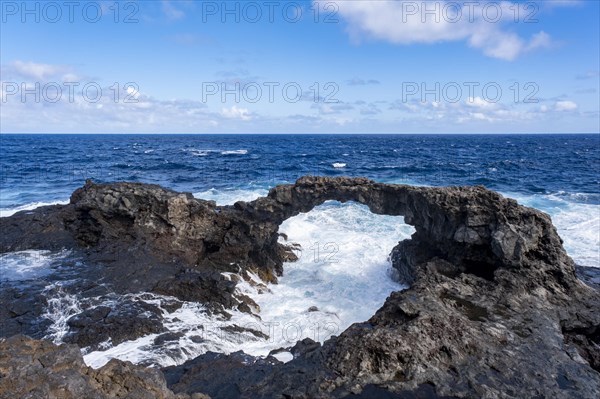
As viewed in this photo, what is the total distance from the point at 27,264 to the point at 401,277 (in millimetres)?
16457

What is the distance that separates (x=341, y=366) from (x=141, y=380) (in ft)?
13.4

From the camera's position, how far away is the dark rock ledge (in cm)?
852

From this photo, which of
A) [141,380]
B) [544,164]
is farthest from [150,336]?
[544,164]

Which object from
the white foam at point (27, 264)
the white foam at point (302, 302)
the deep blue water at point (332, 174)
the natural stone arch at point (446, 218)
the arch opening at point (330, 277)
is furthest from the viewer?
the deep blue water at point (332, 174)

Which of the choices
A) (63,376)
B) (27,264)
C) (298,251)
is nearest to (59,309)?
(27,264)

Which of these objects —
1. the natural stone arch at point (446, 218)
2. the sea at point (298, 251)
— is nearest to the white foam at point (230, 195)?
the sea at point (298, 251)

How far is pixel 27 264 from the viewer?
1697 cm

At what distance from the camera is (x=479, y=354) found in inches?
355

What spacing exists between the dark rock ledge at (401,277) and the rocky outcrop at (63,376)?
0.11 m

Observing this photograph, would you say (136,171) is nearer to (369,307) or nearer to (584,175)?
(369,307)

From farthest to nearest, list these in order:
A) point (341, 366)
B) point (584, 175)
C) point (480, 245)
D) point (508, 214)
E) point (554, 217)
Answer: point (584, 175)
point (554, 217)
point (480, 245)
point (508, 214)
point (341, 366)

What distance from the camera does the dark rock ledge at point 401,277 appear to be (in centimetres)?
852

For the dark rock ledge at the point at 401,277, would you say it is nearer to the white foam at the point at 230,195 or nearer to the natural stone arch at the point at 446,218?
the natural stone arch at the point at 446,218

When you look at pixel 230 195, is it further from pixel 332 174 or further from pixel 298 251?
pixel 332 174
